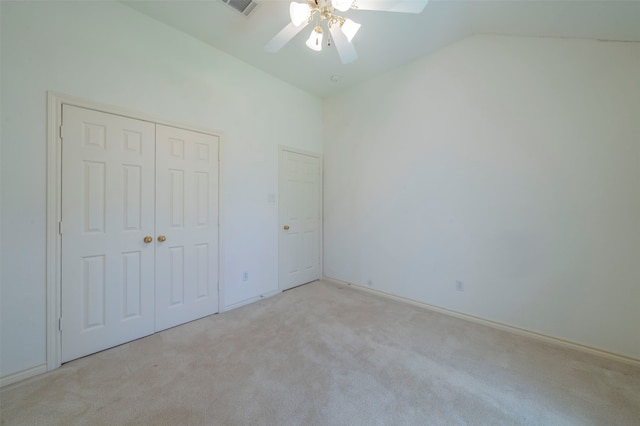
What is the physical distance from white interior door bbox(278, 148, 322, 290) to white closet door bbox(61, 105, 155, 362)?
159 centimetres

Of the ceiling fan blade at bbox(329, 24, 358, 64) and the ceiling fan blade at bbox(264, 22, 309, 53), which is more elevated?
the ceiling fan blade at bbox(264, 22, 309, 53)

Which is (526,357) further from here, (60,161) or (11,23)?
(11,23)

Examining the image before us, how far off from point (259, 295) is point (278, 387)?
1.58 meters

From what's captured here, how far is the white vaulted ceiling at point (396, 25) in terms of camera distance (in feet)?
5.91

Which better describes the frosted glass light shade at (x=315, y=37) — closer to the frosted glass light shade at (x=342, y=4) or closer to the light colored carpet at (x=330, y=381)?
the frosted glass light shade at (x=342, y=4)

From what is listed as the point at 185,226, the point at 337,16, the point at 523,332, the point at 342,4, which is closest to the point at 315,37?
the point at 337,16

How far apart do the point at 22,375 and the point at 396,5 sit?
3.61 meters

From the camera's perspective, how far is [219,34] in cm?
244

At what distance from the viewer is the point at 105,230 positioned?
2.00m

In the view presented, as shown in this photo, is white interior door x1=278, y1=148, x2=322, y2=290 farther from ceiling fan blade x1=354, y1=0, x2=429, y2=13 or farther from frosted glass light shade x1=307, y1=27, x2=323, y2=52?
ceiling fan blade x1=354, y1=0, x2=429, y2=13

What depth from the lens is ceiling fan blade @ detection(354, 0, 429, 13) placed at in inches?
56.6

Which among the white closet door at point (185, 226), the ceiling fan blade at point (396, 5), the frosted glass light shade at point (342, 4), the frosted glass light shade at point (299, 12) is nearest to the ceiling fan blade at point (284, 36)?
the frosted glass light shade at point (299, 12)

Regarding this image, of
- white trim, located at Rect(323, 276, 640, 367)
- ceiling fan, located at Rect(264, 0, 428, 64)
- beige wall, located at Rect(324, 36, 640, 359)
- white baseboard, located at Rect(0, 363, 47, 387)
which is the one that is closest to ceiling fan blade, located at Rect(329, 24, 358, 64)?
ceiling fan, located at Rect(264, 0, 428, 64)

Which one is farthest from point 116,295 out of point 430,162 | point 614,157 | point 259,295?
point 614,157
